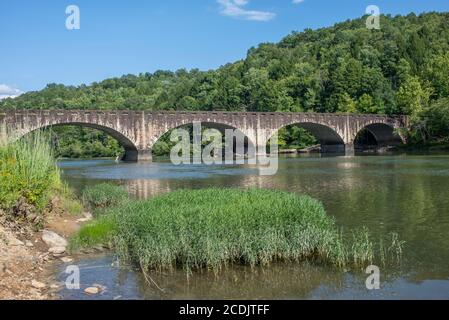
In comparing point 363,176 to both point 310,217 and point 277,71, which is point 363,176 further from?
point 277,71

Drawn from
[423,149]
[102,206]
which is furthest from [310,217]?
[423,149]

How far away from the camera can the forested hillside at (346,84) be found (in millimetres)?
101750

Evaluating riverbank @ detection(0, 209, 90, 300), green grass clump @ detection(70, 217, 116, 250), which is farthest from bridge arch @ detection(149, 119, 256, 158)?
green grass clump @ detection(70, 217, 116, 250)

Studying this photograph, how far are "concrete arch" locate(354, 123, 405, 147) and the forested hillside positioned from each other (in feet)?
15.8

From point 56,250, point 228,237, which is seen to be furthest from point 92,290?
point 56,250

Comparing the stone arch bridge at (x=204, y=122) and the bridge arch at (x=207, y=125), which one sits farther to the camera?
the bridge arch at (x=207, y=125)

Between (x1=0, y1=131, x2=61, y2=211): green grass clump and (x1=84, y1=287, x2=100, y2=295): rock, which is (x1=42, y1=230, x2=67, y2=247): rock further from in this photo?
(x1=84, y1=287, x2=100, y2=295): rock

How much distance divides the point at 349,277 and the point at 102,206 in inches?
625

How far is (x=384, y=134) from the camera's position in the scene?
334 feet

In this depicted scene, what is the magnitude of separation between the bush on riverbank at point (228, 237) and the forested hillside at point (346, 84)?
74.2 metres

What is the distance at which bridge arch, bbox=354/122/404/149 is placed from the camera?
97.8 meters

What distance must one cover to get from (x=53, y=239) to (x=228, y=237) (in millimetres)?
6111

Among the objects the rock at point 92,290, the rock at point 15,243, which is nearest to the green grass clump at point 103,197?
the rock at point 15,243

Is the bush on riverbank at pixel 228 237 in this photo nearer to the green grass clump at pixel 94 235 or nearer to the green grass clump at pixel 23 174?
the green grass clump at pixel 94 235
